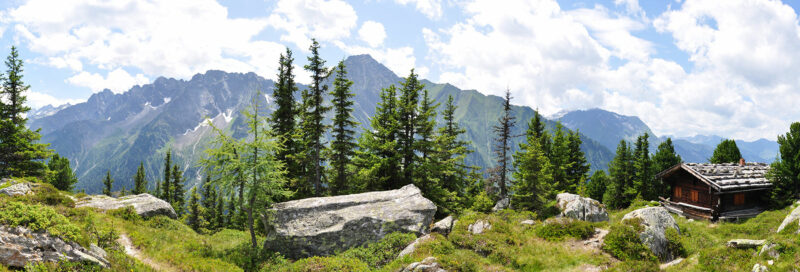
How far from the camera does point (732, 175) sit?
2986cm

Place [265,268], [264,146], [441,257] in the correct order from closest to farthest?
[441,257] < [265,268] < [264,146]

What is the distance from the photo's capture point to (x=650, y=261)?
13852 mm

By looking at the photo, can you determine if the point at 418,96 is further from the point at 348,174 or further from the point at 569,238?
the point at 569,238

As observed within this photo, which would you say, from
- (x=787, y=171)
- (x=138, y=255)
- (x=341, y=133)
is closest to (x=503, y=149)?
(x=341, y=133)

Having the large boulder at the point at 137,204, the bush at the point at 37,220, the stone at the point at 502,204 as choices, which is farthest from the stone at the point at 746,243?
the large boulder at the point at 137,204

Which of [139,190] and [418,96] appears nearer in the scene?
[418,96]

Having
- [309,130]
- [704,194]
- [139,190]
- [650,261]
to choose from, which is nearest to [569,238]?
[650,261]

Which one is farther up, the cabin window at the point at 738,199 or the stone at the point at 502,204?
the cabin window at the point at 738,199

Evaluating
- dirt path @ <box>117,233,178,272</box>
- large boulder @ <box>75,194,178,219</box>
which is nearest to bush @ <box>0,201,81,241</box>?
dirt path @ <box>117,233,178,272</box>

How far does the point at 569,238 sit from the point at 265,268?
1584 cm

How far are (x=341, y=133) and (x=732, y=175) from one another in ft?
119

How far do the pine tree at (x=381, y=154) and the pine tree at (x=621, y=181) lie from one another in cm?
3695

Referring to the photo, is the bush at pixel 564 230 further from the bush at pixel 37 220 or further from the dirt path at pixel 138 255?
the bush at pixel 37 220

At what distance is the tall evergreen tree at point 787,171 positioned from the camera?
86.5 feet
